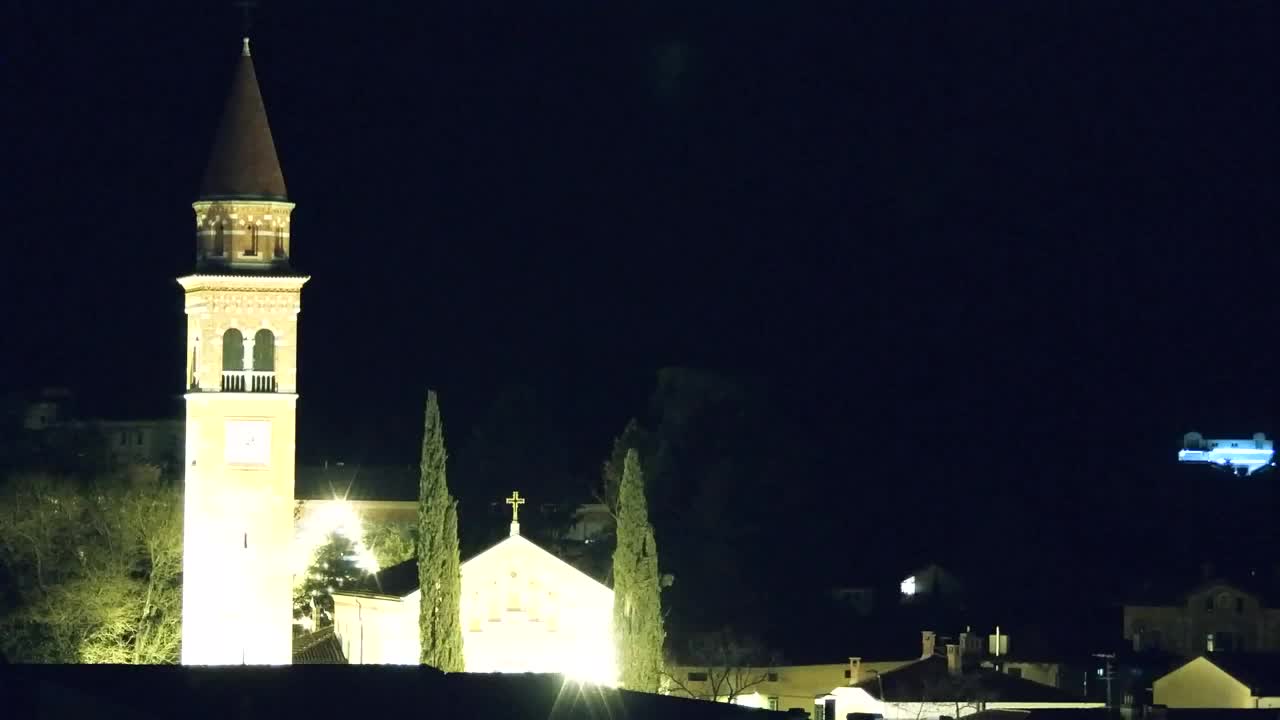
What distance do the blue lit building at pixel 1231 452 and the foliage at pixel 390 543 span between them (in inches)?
1850

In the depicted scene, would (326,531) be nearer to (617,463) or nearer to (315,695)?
(617,463)

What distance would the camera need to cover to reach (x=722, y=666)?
81.1m

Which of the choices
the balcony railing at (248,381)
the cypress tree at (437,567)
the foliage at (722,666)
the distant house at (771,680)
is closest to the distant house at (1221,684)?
the distant house at (771,680)

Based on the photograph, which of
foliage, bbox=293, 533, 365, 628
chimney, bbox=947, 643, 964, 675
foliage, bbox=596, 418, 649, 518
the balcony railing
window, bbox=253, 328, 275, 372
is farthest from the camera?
foliage, bbox=596, 418, 649, 518

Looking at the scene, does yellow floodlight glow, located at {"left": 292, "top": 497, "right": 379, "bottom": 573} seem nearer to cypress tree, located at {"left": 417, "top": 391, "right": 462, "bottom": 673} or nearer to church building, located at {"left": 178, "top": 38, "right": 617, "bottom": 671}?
church building, located at {"left": 178, "top": 38, "right": 617, "bottom": 671}

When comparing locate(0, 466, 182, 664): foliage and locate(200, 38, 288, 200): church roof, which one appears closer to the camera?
locate(200, 38, 288, 200): church roof

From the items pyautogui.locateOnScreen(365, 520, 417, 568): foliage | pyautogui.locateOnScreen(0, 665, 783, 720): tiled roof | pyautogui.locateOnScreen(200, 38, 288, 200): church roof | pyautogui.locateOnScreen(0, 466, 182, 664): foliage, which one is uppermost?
pyautogui.locateOnScreen(200, 38, 288, 200): church roof

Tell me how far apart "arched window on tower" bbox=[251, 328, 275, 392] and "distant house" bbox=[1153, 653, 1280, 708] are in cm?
2256

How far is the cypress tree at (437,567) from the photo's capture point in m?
71.1

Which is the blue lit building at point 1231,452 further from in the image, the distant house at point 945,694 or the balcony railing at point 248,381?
the balcony railing at point 248,381

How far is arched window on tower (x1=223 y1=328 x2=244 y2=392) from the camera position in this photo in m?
72.7

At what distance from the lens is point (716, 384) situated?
112 m

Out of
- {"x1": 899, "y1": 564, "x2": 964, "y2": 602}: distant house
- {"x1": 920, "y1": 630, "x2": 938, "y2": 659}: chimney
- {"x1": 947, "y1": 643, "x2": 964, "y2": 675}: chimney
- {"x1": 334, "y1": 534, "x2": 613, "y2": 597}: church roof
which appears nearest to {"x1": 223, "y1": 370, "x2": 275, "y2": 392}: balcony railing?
{"x1": 334, "y1": 534, "x2": 613, "y2": 597}: church roof

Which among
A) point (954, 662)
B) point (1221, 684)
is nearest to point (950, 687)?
point (954, 662)
